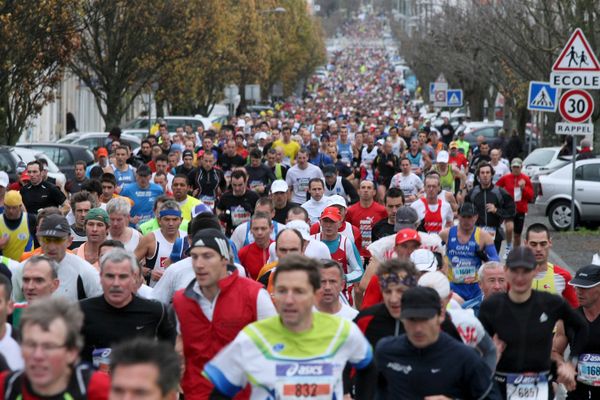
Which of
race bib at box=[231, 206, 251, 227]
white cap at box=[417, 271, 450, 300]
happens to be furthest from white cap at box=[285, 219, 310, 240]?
race bib at box=[231, 206, 251, 227]

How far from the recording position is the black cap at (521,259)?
832 centimetres

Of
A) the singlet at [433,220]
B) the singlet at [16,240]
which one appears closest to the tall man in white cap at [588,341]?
the singlet at [16,240]

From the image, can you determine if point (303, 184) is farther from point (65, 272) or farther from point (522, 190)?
point (65, 272)

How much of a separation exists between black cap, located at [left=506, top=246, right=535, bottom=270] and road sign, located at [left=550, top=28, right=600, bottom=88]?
1119cm

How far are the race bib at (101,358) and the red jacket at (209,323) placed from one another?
1.40 ft

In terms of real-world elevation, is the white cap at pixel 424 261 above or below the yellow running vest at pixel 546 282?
above

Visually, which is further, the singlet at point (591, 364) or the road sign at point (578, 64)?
the road sign at point (578, 64)

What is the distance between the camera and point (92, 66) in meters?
42.0

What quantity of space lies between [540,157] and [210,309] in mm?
25757

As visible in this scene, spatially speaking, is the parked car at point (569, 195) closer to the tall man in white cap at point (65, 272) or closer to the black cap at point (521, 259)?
the tall man in white cap at point (65, 272)

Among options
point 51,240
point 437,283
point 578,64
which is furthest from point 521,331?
point 578,64

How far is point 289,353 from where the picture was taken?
637cm

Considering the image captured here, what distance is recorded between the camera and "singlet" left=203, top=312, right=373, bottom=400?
251 inches

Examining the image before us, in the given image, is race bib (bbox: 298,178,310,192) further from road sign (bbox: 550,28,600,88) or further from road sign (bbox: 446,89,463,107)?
road sign (bbox: 446,89,463,107)
